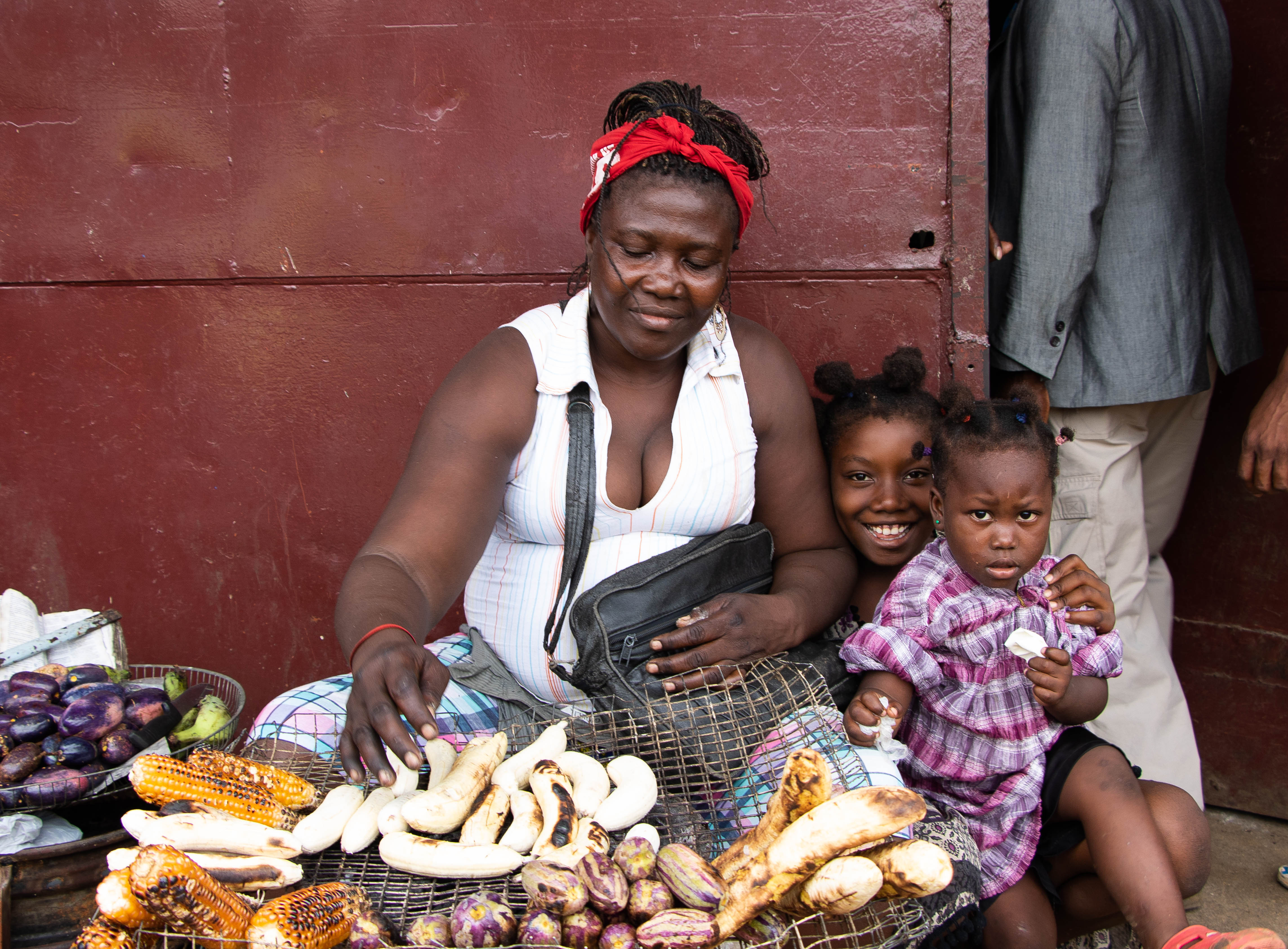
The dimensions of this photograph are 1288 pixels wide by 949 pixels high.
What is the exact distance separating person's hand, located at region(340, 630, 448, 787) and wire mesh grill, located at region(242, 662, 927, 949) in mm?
272

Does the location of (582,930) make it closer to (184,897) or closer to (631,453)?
(184,897)

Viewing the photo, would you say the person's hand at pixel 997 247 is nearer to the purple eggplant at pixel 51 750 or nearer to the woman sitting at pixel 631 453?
the woman sitting at pixel 631 453

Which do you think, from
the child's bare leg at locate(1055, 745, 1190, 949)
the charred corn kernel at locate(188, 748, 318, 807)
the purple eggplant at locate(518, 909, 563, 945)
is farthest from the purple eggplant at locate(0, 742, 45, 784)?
the child's bare leg at locate(1055, 745, 1190, 949)

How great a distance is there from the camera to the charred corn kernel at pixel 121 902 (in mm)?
1586

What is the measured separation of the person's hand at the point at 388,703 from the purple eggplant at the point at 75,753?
3.41 feet

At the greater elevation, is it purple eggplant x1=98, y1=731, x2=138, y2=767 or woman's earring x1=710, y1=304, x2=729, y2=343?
woman's earring x1=710, y1=304, x2=729, y2=343

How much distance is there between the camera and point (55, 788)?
2.33 m

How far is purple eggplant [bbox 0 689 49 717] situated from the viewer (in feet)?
8.29

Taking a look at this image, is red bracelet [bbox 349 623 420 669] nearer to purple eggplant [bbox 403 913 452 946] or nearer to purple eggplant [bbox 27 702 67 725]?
purple eggplant [bbox 403 913 452 946]

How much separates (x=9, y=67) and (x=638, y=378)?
274 centimetres

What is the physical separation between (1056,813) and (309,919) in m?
1.83

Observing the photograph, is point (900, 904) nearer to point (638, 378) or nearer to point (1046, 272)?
point (638, 378)

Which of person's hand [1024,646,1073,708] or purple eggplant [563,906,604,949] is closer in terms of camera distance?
purple eggplant [563,906,604,949]

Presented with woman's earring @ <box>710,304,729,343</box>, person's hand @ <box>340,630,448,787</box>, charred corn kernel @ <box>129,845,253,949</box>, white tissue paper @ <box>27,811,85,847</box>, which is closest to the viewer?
charred corn kernel @ <box>129,845,253,949</box>
